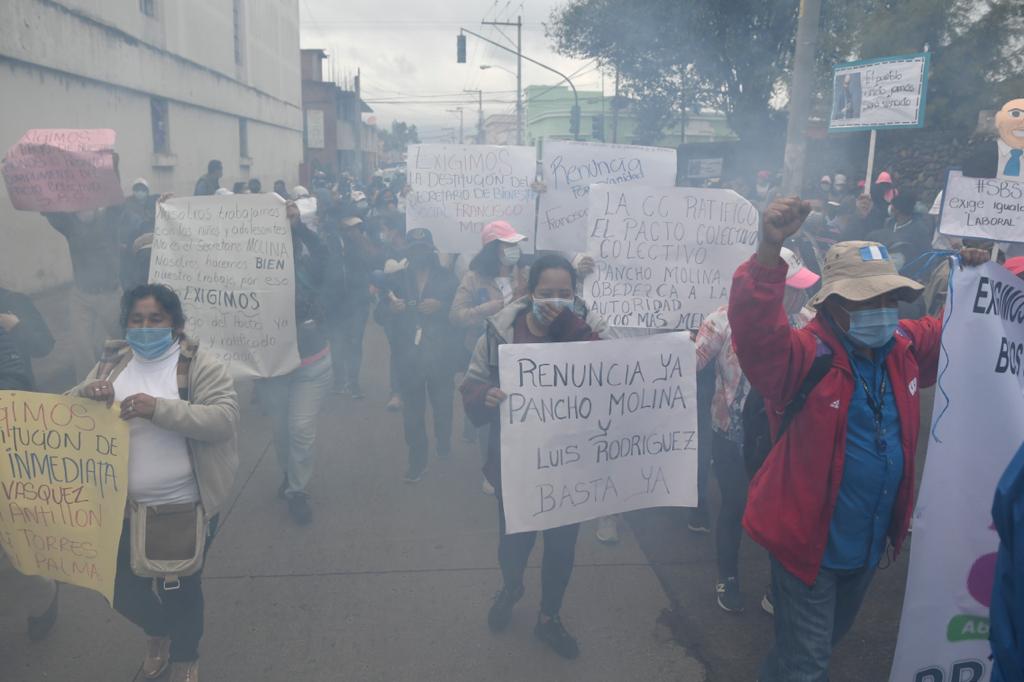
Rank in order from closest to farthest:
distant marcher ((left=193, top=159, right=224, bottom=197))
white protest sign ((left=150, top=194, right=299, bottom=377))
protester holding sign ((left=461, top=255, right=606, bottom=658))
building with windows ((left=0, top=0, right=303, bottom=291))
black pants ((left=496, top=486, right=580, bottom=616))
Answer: protester holding sign ((left=461, top=255, right=606, bottom=658)) → black pants ((left=496, top=486, right=580, bottom=616)) → white protest sign ((left=150, top=194, right=299, bottom=377)) → distant marcher ((left=193, top=159, right=224, bottom=197)) → building with windows ((left=0, top=0, right=303, bottom=291))

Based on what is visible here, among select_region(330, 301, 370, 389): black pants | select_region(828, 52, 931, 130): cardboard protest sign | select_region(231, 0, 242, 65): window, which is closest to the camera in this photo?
select_region(330, 301, 370, 389): black pants

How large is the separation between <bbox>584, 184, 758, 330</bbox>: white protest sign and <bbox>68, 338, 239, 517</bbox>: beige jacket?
7.96 feet

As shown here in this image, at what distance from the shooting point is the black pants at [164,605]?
3244 millimetres

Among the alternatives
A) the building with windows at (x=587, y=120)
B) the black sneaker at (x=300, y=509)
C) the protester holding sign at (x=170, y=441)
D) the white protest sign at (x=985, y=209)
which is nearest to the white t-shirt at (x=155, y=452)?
the protester holding sign at (x=170, y=441)

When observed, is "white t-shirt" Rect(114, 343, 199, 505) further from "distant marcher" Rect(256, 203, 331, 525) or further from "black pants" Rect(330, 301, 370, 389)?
"black pants" Rect(330, 301, 370, 389)

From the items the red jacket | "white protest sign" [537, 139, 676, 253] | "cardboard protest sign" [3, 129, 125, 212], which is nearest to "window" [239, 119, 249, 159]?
"cardboard protest sign" [3, 129, 125, 212]

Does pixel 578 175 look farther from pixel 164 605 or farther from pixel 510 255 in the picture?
pixel 164 605

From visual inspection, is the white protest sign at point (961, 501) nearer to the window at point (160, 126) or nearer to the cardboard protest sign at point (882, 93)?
the cardboard protest sign at point (882, 93)

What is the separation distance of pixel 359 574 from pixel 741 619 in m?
1.99

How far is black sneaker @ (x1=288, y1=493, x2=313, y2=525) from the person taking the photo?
5207mm

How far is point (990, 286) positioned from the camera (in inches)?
118

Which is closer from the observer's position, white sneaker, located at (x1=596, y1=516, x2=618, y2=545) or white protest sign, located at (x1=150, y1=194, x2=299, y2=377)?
white sneaker, located at (x1=596, y1=516, x2=618, y2=545)

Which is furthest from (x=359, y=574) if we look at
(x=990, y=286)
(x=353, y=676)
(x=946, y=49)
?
(x=946, y=49)

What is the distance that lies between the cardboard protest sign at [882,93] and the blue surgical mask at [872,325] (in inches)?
374
